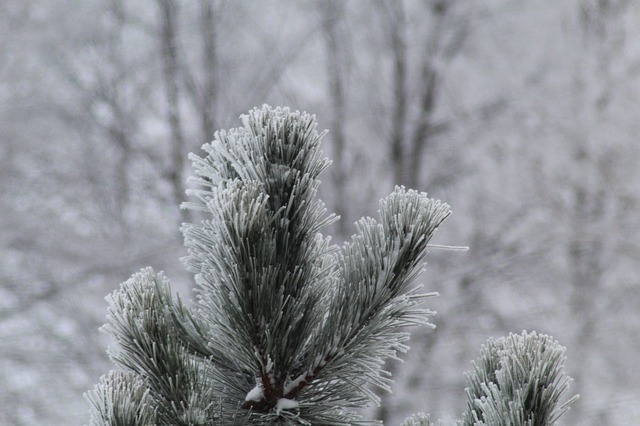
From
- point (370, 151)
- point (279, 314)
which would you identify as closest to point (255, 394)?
point (279, 314)

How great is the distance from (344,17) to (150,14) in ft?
5.79

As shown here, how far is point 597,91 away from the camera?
5.97 meters

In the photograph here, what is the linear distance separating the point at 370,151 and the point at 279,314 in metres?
5.47

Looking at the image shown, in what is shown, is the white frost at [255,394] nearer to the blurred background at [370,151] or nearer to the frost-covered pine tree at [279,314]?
the frost-covered pine tree at [279,314]

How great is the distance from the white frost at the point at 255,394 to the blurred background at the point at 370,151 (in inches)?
184

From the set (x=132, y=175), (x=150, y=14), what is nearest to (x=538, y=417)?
(x=132, y=175)

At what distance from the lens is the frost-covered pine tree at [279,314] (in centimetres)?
108

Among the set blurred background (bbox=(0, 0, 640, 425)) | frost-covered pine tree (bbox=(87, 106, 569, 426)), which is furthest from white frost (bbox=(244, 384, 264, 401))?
blurred background (bbox=(0, 0, 640, 425))

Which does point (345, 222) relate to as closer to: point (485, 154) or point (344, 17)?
point (485, 154)

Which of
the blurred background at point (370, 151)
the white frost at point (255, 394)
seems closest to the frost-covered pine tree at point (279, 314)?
the white frost at point (255, 394)

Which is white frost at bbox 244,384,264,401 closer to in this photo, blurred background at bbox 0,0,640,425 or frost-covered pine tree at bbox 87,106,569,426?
frost-covered pine tree at bbox 87,106,569,426

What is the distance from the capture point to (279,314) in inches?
43.5

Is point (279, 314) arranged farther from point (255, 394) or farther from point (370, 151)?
point (370, 151)

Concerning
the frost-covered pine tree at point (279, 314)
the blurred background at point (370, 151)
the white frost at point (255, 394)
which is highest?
the blurred background at point (370, 151)
